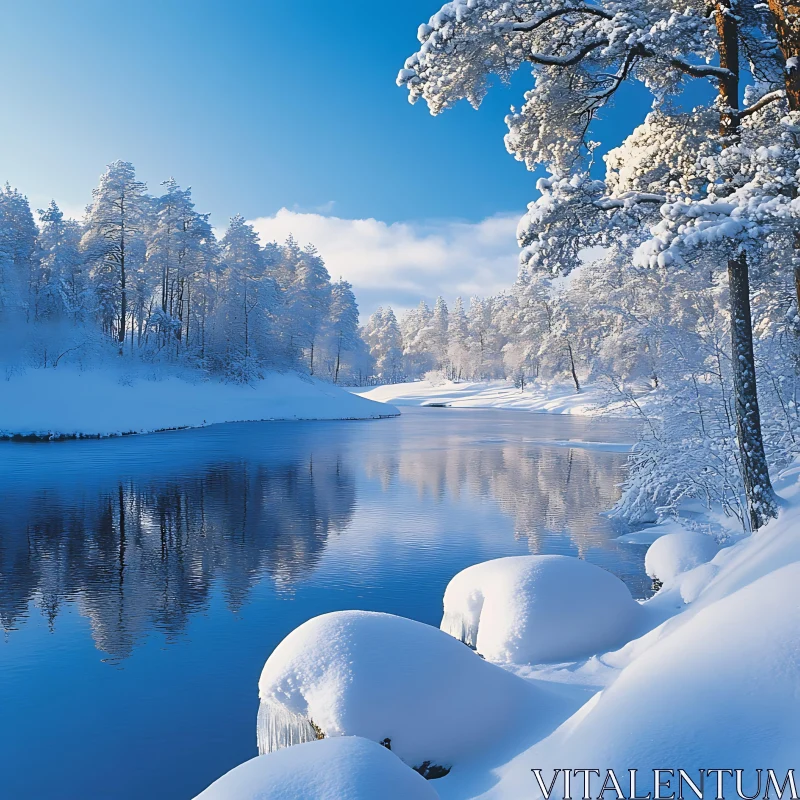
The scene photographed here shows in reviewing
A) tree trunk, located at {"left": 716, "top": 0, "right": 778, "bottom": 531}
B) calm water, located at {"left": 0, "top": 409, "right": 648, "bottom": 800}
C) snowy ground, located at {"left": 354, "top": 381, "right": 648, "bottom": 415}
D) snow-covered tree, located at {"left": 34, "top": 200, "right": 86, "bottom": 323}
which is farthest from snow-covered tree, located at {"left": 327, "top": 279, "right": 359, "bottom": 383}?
tree trunk, located at {"left": 716, "top": 0, "right": 778, "bottom": 531}

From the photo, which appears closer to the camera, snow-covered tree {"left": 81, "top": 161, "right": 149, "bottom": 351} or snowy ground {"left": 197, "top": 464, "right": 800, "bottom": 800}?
snowy ground {"left": 197, "top": 464, "right": 800, "bottom": 800}

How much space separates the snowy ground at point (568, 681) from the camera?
3.04 meters

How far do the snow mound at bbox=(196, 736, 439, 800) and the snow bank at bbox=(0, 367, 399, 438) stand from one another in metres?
32.0

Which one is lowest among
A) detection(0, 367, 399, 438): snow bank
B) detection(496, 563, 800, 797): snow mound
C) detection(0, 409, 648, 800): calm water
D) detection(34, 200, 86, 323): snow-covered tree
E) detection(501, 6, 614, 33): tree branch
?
detection(0, 409, 648, 800): calm water

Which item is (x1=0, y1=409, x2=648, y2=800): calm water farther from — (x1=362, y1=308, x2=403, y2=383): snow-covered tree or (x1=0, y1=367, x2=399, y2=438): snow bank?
(x1=362, y1=308, x2=403, y2=383): snow-covered tree

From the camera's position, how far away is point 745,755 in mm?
2869

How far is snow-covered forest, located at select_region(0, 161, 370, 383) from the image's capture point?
4212cm

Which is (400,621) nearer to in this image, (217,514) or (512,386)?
(217,514)

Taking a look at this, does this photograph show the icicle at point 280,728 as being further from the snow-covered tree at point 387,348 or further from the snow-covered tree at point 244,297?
the snow-covered tree at point 387,348

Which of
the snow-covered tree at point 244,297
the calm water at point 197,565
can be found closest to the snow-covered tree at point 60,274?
the snow-covered tree at point 244,297

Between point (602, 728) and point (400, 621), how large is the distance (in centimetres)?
241

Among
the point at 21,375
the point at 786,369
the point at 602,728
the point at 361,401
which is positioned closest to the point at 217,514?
the point at 786,369

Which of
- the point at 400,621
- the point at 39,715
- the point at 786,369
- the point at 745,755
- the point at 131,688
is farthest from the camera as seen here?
the point at 786,369

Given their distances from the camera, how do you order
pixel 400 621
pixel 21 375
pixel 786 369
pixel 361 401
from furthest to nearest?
pixel 361 401
pixel 21 375
pixel 786 369
pixel 400 621
